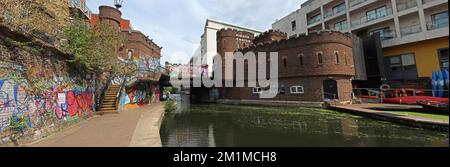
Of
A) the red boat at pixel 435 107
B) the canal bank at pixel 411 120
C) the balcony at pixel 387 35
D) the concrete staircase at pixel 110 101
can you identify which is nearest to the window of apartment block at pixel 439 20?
the balcony at pixel 387 35

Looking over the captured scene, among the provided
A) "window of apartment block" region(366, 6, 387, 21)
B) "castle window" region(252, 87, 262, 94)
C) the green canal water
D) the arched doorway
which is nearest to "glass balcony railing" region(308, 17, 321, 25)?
"window of apartment block" region(366, 6, 387, 21)

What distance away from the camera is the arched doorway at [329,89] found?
2037cm

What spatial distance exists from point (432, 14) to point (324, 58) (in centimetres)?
1158

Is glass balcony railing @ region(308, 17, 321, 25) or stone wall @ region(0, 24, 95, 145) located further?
glass balcony railing @ region(308, 17, 321, 25)

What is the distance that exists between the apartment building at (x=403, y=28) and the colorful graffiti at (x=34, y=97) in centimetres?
2736

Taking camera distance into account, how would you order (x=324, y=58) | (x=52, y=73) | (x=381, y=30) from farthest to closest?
(x=381, y=30) → (x=324, y=58) → (x=52, y=73)

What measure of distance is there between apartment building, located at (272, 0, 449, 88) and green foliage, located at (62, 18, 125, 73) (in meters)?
25.7

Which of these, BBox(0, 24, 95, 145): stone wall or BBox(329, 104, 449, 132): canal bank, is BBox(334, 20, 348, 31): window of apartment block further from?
BBox(0, 24, 95, 145): stone wall

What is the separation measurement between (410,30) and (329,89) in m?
10.9

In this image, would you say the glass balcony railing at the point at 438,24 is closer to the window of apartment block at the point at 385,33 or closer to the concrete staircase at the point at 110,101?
the window of apartment block at the point at 385,33

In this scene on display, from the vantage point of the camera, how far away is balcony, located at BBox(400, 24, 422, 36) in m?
21.1
